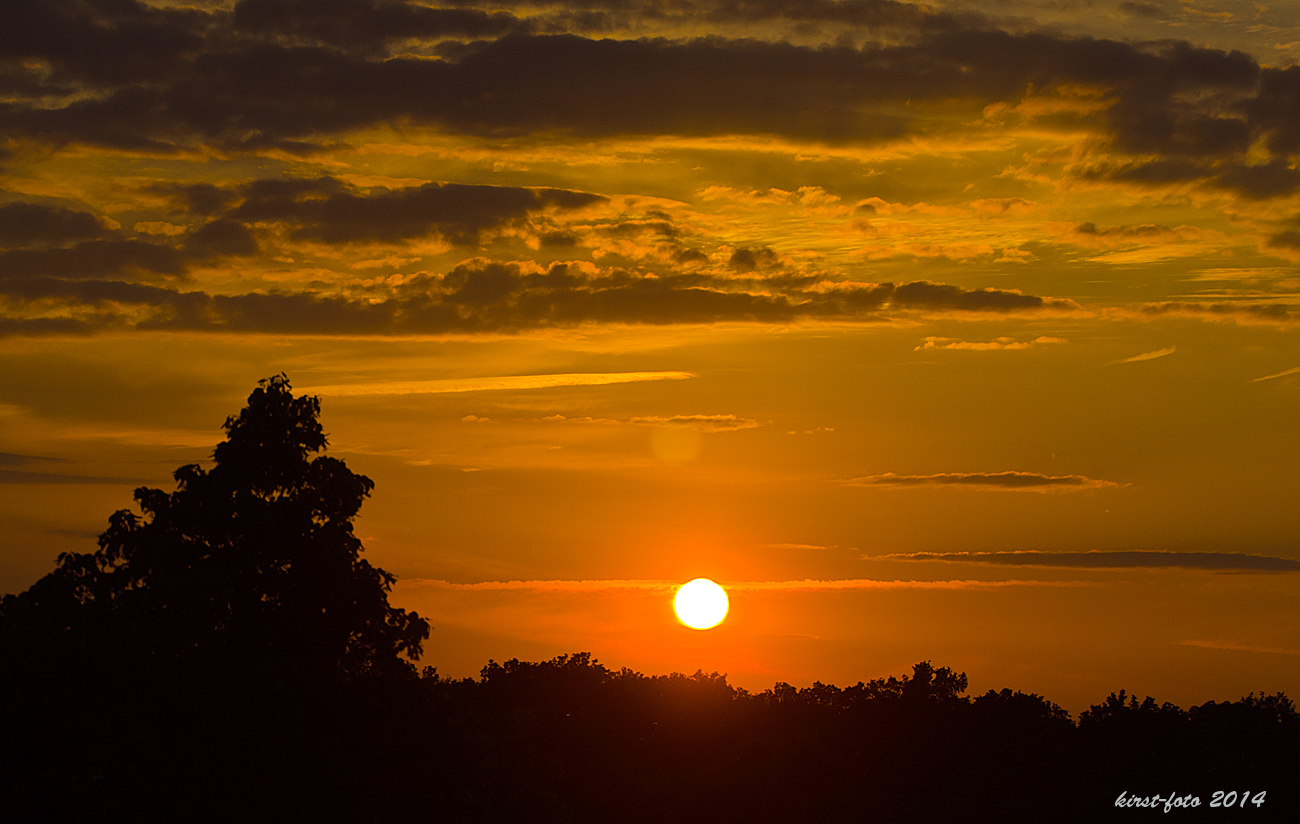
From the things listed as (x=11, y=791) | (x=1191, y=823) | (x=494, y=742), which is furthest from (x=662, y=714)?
(x=11, y=791)

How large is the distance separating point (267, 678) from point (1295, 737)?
91.9m

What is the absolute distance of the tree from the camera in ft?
116

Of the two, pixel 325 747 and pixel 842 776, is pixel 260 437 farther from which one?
pixel 842 776

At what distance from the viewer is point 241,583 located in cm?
3653

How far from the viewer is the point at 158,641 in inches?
1375

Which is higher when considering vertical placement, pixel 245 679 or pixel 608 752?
pixel 608 752

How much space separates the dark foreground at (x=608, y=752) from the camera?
1350 inches

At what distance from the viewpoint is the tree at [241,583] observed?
35219 mm

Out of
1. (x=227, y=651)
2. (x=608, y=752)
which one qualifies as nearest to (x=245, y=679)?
(x=227, y=651)

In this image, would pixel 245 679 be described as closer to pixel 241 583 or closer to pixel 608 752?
pixel 241 583

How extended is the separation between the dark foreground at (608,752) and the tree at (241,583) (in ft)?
3.12

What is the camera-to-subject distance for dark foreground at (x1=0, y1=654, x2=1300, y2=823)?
34.3 metres

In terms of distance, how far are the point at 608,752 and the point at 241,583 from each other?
7470 centimetres

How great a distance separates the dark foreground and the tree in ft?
3.12
